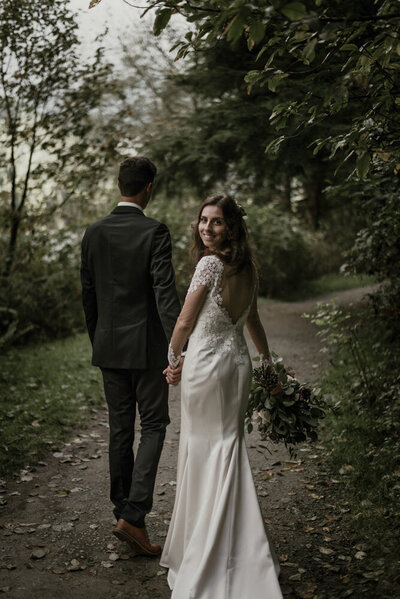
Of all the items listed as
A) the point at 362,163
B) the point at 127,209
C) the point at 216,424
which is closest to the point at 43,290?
the point at 127,209

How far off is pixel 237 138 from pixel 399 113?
6908mm

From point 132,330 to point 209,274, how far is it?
73cm

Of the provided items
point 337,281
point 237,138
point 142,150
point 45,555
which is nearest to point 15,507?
point 45,555

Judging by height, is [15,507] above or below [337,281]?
below

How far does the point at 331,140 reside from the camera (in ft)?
13.3

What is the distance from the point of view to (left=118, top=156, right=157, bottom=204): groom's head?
4008mm

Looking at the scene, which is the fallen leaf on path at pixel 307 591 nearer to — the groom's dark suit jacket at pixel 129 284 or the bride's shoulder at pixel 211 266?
the groom's dark suit jacket at pixel 129 284

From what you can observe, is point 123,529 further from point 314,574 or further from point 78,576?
point 314,574

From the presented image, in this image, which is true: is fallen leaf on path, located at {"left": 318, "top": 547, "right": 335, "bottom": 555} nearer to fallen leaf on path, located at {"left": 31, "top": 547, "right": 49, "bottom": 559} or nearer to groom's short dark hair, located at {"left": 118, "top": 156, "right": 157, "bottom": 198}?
fallen leaf on path, located at {"left": 31, "top": 547, "right": 49, "bottom": 559}

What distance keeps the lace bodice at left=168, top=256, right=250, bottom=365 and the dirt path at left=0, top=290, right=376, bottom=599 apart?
1.42 meters

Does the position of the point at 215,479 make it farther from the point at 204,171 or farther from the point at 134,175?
the point at 204,171

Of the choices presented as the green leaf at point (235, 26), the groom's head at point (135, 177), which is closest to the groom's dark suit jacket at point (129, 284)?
the groom's head at point (135, 177)

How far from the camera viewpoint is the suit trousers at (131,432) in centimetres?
391

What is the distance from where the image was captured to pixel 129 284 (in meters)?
3.98
